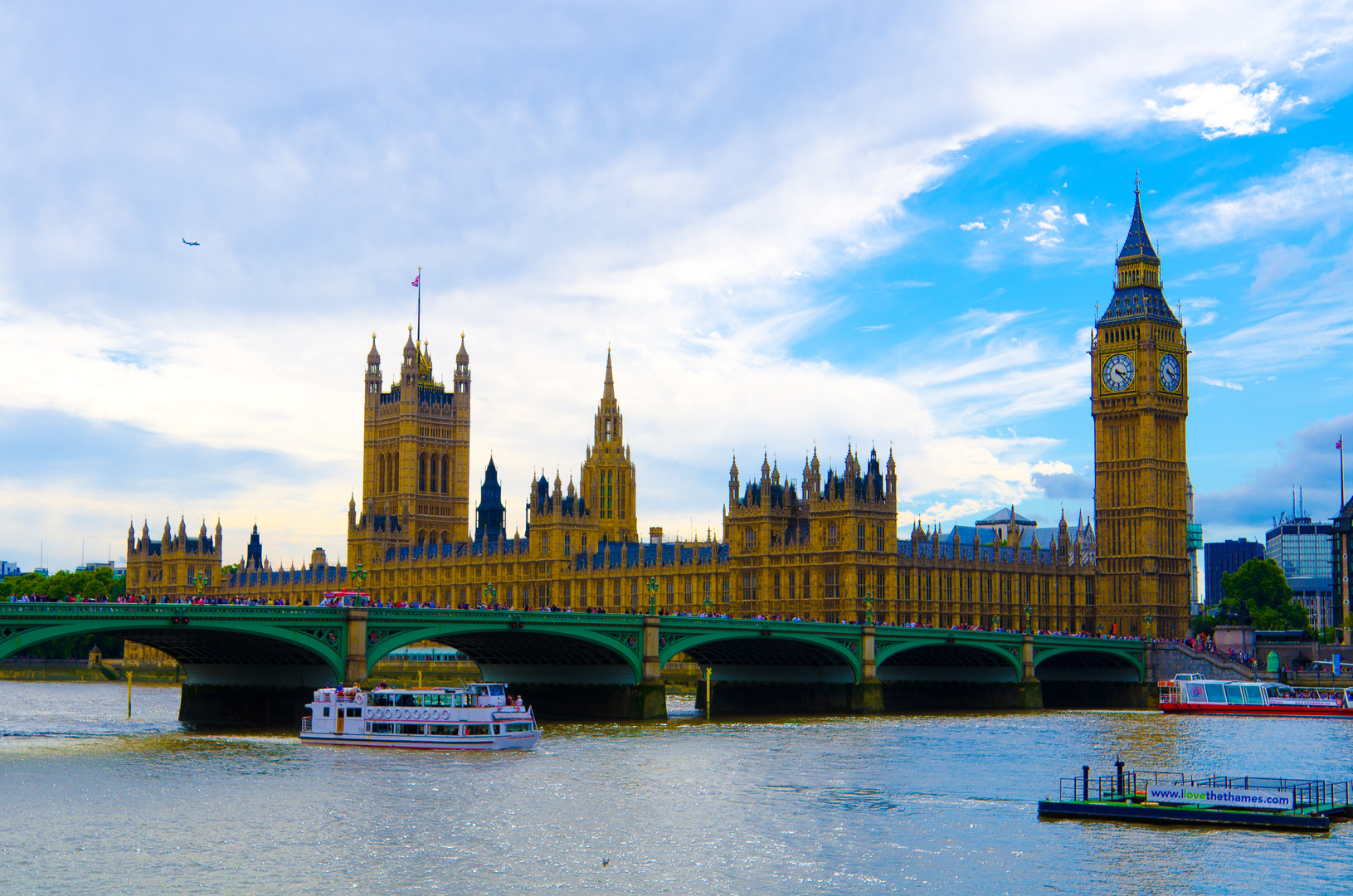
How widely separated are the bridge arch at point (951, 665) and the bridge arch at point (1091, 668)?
6122 mm

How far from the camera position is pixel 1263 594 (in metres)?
148

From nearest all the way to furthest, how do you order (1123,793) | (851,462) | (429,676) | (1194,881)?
(1194,881)
(1123,793)
(851,462)
(429,676)

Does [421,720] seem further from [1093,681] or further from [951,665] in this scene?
[1093,681]

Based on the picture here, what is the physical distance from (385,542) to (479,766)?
14181 centimetres

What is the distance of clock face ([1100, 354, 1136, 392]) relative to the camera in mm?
141250

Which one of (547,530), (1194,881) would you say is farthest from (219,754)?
(547,530)

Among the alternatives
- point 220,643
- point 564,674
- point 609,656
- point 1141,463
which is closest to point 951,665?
point 564,674

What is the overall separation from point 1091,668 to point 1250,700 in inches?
724

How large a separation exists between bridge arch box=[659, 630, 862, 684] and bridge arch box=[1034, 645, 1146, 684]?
810 inches

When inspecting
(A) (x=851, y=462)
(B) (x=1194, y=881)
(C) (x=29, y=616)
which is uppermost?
(A) (x=851, y=462)

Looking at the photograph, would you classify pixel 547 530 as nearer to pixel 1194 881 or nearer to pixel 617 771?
pixel 617 771

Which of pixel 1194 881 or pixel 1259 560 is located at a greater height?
pixel 1259 560

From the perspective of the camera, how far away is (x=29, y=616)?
2440 inches

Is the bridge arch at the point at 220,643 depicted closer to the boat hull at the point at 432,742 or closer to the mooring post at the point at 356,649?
the mooring post at the point at 356,649
